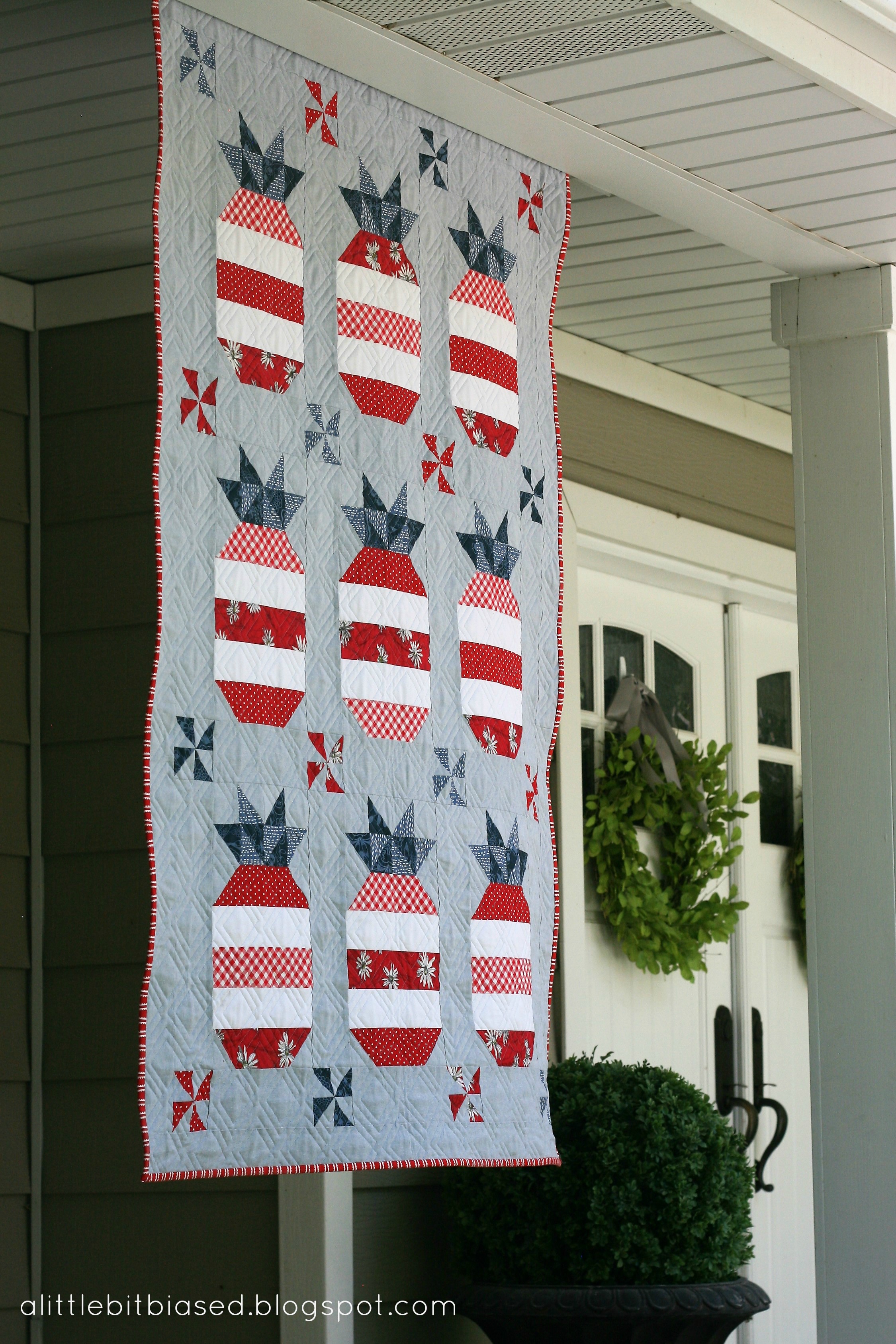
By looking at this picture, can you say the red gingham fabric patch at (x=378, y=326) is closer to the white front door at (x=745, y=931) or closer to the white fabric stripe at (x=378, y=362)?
the white fabric stripe at (x=378, y=362)

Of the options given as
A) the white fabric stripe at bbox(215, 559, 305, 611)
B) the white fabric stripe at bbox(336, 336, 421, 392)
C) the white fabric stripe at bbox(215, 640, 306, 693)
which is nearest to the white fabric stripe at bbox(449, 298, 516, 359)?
the white fabric stripe at bbox(336, 336, 421, 392)

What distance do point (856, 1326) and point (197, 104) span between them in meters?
2.68

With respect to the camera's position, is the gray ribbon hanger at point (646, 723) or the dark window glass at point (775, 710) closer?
the gray ribbon hanger at point (646, 723)

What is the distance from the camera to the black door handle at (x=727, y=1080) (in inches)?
209

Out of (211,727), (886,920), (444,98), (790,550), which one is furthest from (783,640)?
(211,727)

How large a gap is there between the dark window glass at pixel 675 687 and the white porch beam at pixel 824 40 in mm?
2148

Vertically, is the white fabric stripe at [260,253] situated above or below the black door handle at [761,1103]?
above

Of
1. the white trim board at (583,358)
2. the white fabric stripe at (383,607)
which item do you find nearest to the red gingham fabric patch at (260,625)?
the white fabric stripe at (383,607)

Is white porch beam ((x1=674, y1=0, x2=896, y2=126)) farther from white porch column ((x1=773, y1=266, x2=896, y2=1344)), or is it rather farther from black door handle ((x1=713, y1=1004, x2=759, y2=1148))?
black door handle ((x1=713, y1=1004, x2=759, y2=1148))

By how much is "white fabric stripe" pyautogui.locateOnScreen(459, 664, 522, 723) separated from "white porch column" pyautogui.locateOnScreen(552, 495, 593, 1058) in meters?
1.22

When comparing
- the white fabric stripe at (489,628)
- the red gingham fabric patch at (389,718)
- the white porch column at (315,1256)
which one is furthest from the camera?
the white porch column at (315,1256)

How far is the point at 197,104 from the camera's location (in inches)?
119

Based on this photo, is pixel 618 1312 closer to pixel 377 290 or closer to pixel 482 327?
pixel 482 327

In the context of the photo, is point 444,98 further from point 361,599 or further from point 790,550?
point 790,550
